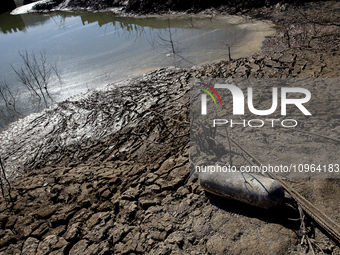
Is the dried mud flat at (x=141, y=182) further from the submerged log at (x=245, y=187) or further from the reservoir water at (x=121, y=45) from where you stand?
the reservoir water at (x=121, y=45)

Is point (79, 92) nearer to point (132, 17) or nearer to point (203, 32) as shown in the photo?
point (203, 32)

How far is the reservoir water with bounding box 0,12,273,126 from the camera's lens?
7773 mm

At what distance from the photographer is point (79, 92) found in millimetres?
7129

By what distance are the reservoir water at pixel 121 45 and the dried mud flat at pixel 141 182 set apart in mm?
1512

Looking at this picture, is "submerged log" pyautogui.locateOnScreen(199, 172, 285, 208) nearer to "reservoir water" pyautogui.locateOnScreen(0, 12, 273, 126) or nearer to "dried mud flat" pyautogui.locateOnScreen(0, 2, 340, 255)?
"dried mud flat" pyautogui.locateOnScreen(0, 2, 340, 255)

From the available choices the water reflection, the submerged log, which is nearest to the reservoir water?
the water reflection

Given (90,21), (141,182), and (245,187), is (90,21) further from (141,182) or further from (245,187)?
(245,187)

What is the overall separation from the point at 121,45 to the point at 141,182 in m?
8.52

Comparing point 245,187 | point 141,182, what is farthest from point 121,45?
point 245,187

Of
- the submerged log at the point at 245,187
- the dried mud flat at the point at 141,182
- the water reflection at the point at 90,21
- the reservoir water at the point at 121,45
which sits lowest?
the dried mud flat at the point at 141,182

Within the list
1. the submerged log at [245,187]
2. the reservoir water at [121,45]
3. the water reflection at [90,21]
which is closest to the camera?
the submerged log at [245,187]

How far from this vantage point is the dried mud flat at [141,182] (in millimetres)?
2355

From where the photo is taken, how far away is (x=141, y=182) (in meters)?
3.24

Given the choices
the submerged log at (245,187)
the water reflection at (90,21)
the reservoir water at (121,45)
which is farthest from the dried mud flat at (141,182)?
the water reflection at (90,21)
